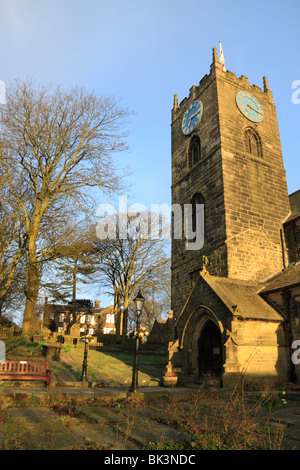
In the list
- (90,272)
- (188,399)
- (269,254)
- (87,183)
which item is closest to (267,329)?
(188,399)

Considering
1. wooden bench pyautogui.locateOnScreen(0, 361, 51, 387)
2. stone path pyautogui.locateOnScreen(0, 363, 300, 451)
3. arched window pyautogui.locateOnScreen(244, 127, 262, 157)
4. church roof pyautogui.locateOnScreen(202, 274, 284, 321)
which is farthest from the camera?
arched window pyautogui.locateOnScreen(244, 127, 262, 157)

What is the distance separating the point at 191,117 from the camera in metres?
23.8

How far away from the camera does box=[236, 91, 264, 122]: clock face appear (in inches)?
856

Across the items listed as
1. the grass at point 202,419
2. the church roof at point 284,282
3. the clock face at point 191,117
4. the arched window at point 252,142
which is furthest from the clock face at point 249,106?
the grass at point 202,419

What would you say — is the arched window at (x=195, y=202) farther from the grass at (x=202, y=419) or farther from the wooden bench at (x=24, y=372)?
the wooden bench at (x=24, y=372)

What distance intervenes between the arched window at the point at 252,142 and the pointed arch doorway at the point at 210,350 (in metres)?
12.2

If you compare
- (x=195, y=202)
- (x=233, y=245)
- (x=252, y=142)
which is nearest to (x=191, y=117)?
(x=252, y=142)

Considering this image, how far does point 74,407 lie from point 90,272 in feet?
86.2

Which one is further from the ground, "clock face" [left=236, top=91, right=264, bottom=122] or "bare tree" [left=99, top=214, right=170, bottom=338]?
"clock face" [left=236, top=91, right=264, bottom=122]

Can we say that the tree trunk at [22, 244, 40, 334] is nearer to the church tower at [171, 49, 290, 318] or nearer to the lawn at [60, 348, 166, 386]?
the lawn at [60, 348, 166, 386]

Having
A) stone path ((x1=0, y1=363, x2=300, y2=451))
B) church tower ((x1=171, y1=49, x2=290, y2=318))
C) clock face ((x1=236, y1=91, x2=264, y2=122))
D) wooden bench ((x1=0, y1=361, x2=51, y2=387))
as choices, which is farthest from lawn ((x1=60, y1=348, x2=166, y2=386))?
clock face ((x1=236, y1=91, x2=264, y2=122))

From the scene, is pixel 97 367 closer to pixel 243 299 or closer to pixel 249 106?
pixel 243 299

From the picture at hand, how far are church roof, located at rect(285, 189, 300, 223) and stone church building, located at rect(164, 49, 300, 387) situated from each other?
0.29 feet

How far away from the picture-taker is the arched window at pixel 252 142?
69.8 ft
